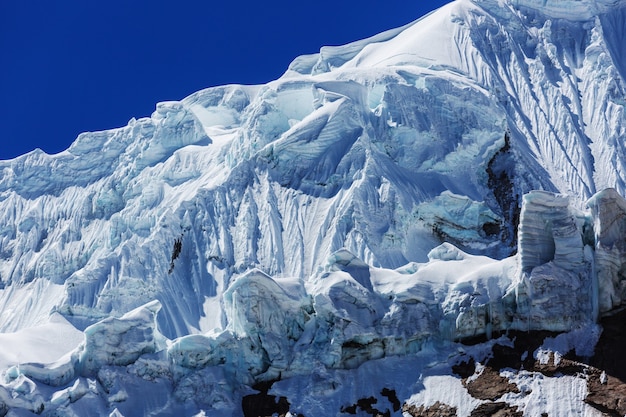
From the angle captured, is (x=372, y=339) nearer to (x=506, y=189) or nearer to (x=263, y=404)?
(x=263, y=404)

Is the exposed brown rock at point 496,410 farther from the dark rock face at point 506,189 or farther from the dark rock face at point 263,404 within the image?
the dark rock face at point 506,189

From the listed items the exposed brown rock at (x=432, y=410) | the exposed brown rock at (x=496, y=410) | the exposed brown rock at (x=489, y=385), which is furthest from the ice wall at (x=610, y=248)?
the exposed brown rock at (x=432, y=410)

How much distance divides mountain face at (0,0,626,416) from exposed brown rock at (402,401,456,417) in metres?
0.13

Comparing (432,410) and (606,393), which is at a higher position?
(432,410)

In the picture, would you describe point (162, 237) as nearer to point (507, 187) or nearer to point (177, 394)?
point (177, 394)

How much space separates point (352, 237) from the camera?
203 ft

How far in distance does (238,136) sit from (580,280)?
1028 inches

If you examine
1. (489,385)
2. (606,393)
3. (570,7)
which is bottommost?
(606,393)

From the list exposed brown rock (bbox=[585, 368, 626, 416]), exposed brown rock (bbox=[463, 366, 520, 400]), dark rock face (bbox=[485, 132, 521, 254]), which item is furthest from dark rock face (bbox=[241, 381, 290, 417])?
dark rock face (bbox=[485, 132, 521, 254])

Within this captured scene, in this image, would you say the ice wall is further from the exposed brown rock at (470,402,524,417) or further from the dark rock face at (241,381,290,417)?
A: the dark rock face at (241,381,290,417)

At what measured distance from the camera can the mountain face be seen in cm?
5112

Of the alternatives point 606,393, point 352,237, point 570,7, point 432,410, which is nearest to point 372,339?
point 432,410

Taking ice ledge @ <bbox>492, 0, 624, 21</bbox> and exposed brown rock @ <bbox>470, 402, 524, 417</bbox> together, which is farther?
ice ledge @ <bbox>492, 0, 624, 21</bbox>

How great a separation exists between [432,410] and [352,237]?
562 inches
